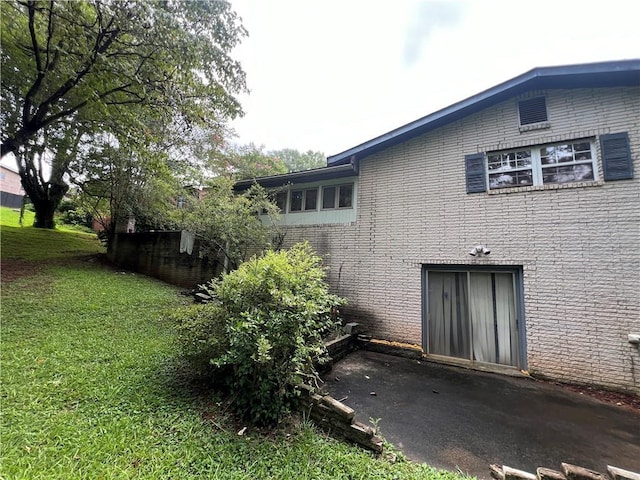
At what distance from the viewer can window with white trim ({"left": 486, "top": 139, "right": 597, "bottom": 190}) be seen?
5496 mm

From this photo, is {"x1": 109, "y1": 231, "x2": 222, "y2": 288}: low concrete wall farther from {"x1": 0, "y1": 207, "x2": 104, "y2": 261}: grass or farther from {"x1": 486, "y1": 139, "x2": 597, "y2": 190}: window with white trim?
{"x1": 486, "y1": 139, "x2": 597, "y2": 190}: window with white trim

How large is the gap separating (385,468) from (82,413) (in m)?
3.29

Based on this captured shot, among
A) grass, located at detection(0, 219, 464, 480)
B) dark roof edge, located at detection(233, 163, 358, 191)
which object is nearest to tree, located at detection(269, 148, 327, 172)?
dark roof edge, located at detection(233, 163, 358, 191)

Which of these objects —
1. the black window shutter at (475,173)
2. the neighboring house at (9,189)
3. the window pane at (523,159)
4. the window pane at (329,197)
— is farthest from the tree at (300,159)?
the neighboring house at (9,189)

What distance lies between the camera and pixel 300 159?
74.7ft

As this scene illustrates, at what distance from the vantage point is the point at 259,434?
296cm

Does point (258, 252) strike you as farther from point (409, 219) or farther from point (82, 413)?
point (82, 413)

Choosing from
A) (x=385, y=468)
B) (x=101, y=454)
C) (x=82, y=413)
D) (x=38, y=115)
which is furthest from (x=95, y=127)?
→ (x=385, y=468)

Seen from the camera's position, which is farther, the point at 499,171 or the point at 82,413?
the point at 499,171

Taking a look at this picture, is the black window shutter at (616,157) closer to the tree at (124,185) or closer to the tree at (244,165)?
the tree at (244,165)

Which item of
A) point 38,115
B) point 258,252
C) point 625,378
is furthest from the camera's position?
point 258,252

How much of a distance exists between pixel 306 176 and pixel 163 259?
6.94 metres

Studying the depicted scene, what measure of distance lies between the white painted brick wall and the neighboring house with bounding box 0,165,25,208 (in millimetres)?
36147

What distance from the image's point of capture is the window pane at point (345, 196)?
→ 26.6ft
